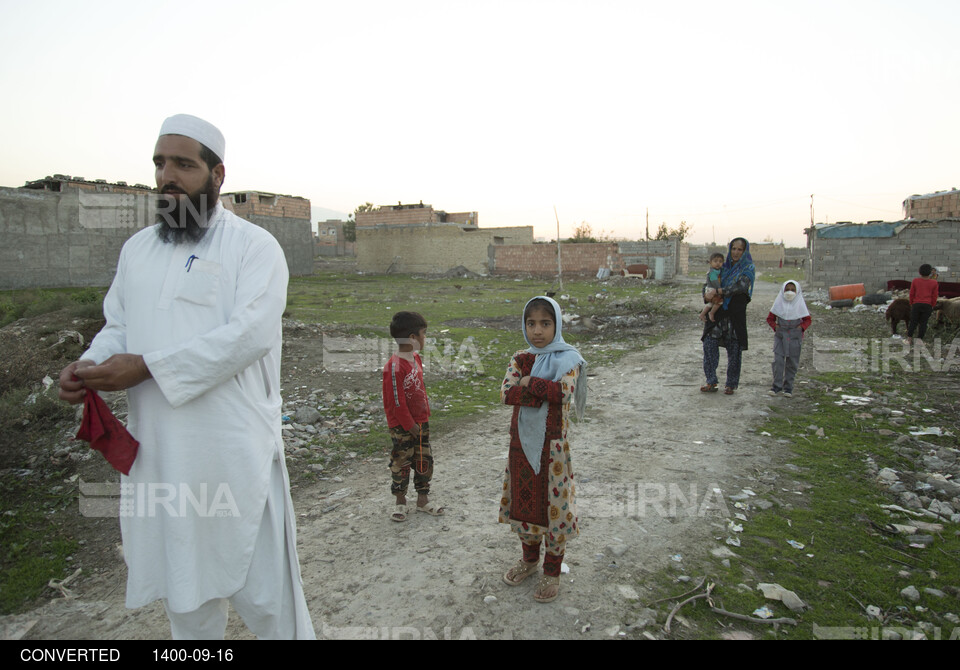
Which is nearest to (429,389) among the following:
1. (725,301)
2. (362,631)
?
Result: (725,301)

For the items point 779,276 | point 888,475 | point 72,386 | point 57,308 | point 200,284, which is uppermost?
point 779,276

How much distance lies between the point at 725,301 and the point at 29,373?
7713 mm

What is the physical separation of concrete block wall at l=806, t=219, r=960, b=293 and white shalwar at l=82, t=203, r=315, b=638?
1688 centimetres

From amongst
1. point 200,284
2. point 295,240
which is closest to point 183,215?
point 200,284

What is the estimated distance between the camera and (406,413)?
10.3 ft

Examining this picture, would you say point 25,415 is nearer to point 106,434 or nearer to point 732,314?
point 106,434

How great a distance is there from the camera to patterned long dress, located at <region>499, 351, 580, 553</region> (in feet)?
7.68

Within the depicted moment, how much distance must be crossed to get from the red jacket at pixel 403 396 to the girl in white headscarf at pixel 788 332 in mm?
4261

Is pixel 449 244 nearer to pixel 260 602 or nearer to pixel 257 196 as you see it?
pixel 257 196

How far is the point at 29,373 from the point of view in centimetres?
602

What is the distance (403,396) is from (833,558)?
7.92 ft

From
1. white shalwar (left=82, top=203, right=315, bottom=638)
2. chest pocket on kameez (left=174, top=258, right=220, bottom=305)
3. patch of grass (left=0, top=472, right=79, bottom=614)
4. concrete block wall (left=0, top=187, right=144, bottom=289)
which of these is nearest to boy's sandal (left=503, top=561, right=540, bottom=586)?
white shalwar (left=82, top=203, right=315, bottom=638)
